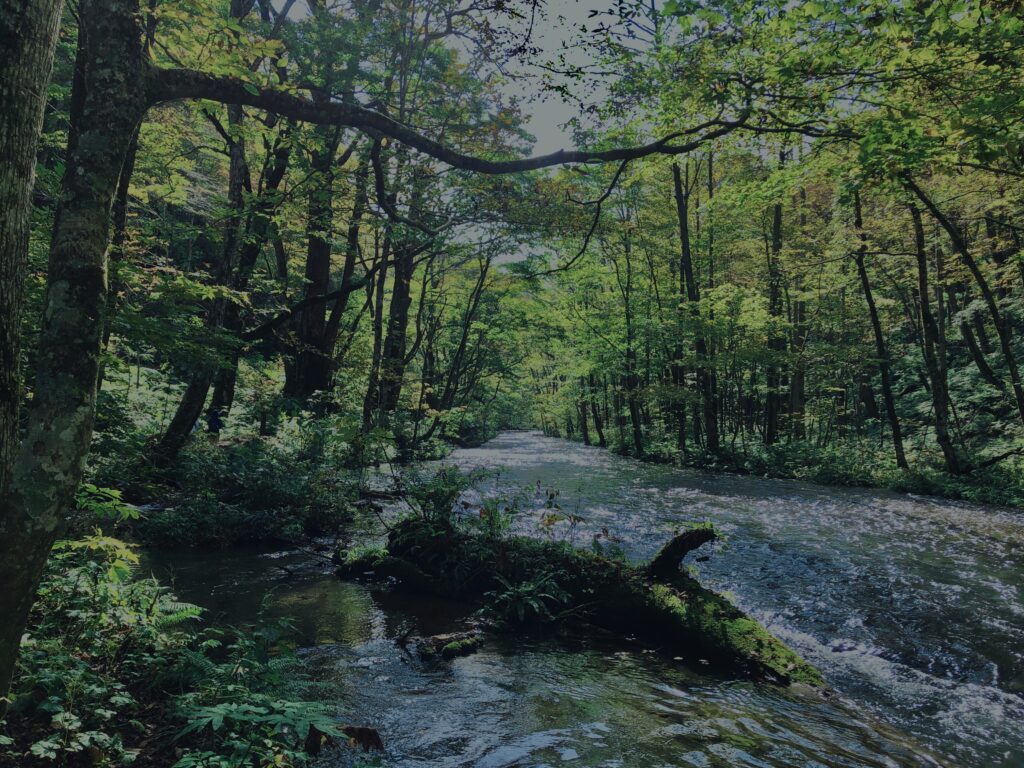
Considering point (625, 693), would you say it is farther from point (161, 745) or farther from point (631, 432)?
point (631, 432)

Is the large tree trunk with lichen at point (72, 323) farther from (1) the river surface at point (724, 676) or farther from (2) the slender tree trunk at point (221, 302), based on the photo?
(2) the slender tree trunk at point (221, 302)

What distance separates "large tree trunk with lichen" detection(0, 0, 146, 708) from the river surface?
2.40m

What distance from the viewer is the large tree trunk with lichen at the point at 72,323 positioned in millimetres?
2586

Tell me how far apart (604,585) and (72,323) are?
5.58 meters

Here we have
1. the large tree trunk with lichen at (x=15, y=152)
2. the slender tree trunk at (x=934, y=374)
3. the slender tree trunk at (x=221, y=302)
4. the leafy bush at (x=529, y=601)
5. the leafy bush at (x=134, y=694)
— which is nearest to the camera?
the large tree trunk with lichen at (x=15, y=152)

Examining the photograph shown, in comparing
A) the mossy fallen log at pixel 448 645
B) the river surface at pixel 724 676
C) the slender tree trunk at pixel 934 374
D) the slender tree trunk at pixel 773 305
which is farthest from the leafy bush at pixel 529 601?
the slender tree trunk at pixel 773 305

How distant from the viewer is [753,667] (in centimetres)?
503

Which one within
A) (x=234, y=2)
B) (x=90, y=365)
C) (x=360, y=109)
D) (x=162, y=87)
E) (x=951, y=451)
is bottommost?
(x=951, y=451)

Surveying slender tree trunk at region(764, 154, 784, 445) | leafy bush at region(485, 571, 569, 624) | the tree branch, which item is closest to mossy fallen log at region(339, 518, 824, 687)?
leafy bush at region(485, 571, 569, 624)

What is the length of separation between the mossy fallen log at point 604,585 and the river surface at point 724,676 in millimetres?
314

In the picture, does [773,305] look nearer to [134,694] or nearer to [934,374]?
[934,374]

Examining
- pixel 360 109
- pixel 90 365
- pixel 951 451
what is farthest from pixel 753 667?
pixel 951 451

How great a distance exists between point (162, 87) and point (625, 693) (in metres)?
5.79

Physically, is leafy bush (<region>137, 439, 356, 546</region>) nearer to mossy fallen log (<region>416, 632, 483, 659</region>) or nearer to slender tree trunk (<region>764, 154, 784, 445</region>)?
mossy fallen log (<region>416, 632, 483, 659</region>)
